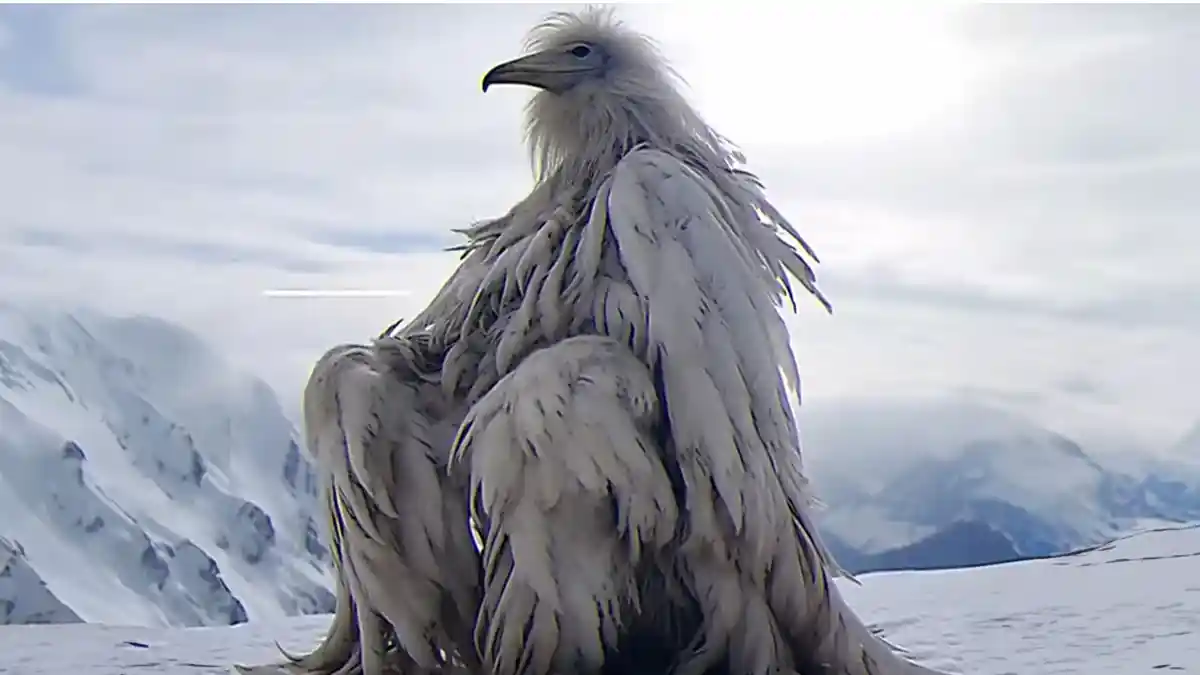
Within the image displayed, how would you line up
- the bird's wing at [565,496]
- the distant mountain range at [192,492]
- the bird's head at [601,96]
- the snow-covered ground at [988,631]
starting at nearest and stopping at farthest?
the bird's wing at [565,496] < the bird's head at [601,96] < the snow-covered ground at [988,631] < the distant mountain range at [192,492]

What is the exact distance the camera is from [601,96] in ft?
3.67

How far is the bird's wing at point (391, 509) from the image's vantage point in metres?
0.97

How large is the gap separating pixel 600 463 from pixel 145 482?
1347 millimetres

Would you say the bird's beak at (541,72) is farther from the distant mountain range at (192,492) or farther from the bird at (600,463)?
the distant mountain range at (192,492)

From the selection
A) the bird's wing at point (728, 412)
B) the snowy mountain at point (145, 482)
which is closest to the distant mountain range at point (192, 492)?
the snowy mountain at point (145, 482)

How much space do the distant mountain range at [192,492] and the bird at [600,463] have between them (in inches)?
30.9

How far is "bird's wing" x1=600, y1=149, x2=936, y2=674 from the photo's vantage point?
3.11 ft

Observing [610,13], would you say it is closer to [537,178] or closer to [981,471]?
[537,178]

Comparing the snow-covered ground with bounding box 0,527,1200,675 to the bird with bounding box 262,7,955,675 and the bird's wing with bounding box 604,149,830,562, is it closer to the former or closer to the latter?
the bird with bounding box 262,7,955,675

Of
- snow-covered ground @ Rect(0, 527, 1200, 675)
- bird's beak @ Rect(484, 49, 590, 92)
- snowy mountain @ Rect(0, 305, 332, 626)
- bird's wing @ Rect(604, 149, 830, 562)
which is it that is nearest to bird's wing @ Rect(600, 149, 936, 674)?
bird's wing @ Rect(604, 149, 830, 562)

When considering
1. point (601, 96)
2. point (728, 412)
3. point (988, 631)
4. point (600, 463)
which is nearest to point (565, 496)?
point (600, 463)

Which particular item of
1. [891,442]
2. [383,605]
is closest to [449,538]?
[383,605]

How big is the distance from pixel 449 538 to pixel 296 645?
0.55 meters

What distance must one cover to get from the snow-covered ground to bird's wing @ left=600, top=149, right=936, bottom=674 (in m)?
0.33
